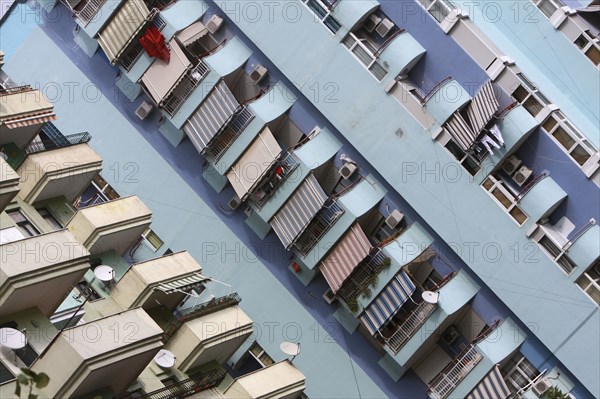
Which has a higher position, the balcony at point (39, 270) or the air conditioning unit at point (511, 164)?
the balcony at point (39, 270)

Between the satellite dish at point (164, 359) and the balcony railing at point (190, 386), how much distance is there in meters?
0.57

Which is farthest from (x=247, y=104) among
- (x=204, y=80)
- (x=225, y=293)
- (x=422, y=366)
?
(x=422, y=366)

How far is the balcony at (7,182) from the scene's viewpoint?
30.5 m

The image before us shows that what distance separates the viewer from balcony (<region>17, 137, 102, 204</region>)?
110 ft

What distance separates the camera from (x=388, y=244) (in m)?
40.5

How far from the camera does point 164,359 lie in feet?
110

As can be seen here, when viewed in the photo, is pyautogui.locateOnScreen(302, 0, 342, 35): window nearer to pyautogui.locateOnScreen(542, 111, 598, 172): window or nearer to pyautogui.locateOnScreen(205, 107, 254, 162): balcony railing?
pyautogui.locateOnScreen(205, 107, 254, 162): balcony railing

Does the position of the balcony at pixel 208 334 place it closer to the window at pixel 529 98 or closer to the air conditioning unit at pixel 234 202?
the air conditioning unit at pixel 234 202

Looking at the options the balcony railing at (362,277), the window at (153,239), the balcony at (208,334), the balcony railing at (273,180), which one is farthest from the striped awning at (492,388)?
the window at (153,239)

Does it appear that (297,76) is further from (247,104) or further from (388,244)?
(388,244)

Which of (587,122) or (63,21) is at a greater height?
(63,21)

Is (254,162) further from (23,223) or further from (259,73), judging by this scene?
(23,223)

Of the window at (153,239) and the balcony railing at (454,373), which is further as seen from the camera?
the window at (153,239)

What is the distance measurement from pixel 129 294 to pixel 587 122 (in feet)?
48.8
